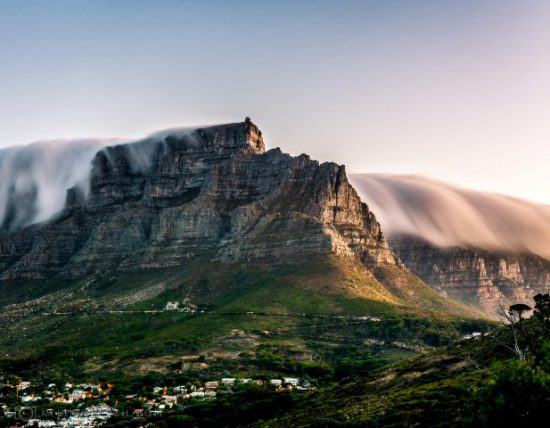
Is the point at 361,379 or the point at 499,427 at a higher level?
the point at 499,427

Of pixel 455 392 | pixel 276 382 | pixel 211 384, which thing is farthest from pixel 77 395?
pixel 455 392

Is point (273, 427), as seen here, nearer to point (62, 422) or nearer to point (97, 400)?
point (62, 422)

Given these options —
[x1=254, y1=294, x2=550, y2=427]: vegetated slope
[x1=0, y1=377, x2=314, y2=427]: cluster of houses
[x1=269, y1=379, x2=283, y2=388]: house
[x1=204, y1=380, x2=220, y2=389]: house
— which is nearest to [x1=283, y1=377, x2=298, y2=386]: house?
[x1=0, y1=377, x2=314, y2=427]: cluster of houses

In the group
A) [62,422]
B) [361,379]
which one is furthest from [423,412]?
[62,422]

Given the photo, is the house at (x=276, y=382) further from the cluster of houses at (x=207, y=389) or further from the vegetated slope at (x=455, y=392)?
the vegetated slope at (x=455, y=392)

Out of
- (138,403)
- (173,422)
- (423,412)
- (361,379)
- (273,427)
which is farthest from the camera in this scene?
(138,403)

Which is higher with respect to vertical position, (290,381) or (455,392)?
(455,392)

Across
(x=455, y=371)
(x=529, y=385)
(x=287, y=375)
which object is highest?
(x=529, y=385)

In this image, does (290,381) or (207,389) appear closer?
(207,389)

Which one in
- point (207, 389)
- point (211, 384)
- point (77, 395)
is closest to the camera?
point (207, 389)

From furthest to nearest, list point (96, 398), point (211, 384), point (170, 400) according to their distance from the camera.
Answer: point (211, 384) → point (96, 398) → point (170, 400)

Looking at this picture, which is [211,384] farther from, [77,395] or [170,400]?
[77,395]
